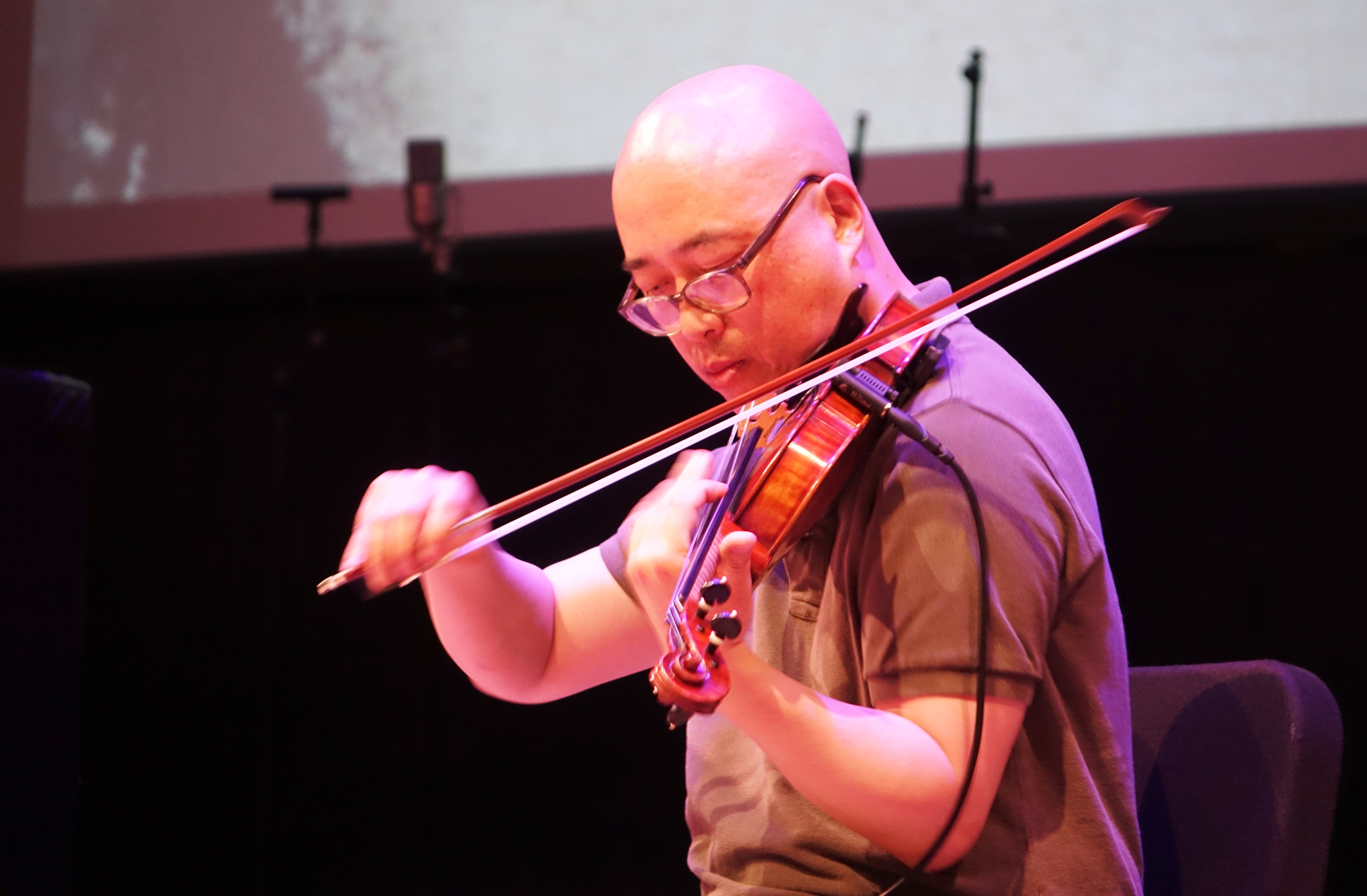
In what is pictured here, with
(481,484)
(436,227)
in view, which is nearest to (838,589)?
(436,227)

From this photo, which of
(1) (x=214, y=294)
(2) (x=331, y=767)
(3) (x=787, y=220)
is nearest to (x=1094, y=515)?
(3) (x=787, y=220)

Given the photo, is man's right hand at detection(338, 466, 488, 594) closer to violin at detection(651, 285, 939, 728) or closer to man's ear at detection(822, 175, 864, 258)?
violin at detection(651, 285, 939, 728)

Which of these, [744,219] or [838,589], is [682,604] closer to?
[838,589]

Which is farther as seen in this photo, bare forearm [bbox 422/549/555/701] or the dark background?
the dark background

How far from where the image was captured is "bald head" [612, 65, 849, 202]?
3.92 ft

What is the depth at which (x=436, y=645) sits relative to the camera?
3.21 m

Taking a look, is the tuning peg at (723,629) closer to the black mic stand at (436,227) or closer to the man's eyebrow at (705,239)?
the man's eyebrow at (705,239)

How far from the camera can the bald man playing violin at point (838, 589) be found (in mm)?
971

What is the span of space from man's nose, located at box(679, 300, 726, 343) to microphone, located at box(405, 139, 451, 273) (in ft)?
6.51

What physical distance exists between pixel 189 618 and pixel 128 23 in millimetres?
1740

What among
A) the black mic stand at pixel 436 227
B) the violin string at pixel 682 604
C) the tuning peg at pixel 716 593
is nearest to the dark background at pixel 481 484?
the black mic stand at pixel 436 227

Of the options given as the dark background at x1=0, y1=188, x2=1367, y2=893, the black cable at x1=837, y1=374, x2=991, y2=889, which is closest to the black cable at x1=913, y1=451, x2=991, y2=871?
the black cable at x1=837, y1=374, x2=991, y2=889

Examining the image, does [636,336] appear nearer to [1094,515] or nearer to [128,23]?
[128,23]

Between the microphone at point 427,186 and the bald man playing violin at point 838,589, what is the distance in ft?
6.15
